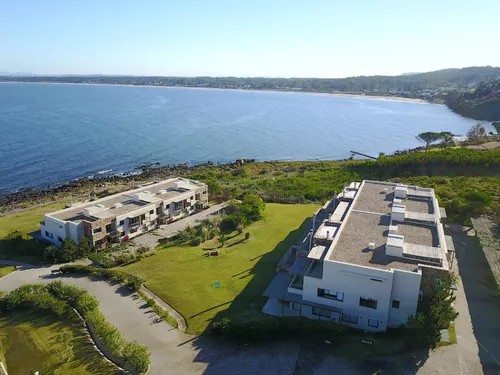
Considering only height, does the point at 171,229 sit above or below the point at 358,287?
below

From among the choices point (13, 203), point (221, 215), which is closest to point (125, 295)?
point (221, 215)

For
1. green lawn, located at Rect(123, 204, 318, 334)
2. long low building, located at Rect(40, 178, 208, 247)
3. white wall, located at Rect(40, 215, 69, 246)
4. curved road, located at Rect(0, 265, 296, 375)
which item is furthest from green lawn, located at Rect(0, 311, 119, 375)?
long low building, located at Rect(40, 178, 208, 247)

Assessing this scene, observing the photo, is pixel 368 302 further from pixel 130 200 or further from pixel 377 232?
pixel 130 200

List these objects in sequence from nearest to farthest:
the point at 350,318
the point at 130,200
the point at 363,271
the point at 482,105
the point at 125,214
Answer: the point at 363,271, the point at 350,318, the point at 125,214, the point at 130,200, the point at 482,105

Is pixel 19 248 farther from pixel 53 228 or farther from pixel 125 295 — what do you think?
pixel 125 295

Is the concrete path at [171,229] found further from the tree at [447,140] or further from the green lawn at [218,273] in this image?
the tree at [447,140]

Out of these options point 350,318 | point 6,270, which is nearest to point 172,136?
point 6,270
